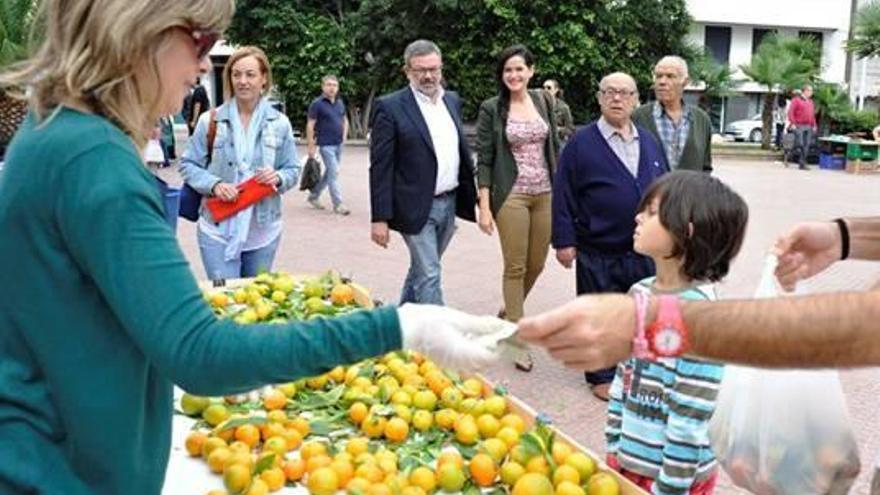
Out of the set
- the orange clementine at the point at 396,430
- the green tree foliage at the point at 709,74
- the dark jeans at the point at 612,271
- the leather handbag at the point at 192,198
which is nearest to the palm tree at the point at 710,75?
the green tree foliage at the point at 709,74

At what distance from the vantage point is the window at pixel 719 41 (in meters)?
39.3

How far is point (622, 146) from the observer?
16.7 ft

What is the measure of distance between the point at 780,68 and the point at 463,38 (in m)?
9.32

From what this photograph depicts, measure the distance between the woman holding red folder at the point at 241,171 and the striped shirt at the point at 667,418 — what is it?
2.83m

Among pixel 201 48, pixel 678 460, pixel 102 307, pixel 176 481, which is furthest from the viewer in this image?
pixel 678 460

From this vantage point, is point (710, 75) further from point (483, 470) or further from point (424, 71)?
point (483, 470)

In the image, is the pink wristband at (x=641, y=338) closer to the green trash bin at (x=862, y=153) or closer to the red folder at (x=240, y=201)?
the red folder at (x=240, y=201)

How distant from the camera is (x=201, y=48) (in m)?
1.55

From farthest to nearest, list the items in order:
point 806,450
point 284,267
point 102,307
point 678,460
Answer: point 284,267, point 678,460, point 806,450, point 102,307

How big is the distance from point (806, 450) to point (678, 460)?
42cm

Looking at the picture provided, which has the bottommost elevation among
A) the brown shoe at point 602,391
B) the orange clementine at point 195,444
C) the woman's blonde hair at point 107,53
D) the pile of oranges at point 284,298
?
the brown shoe at point 602,391

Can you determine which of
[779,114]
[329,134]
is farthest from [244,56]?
[779,114]

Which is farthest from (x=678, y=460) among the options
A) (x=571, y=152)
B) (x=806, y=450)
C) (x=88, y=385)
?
(x=571, y=152)

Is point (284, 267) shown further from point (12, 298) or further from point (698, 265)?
point (12, 298)
